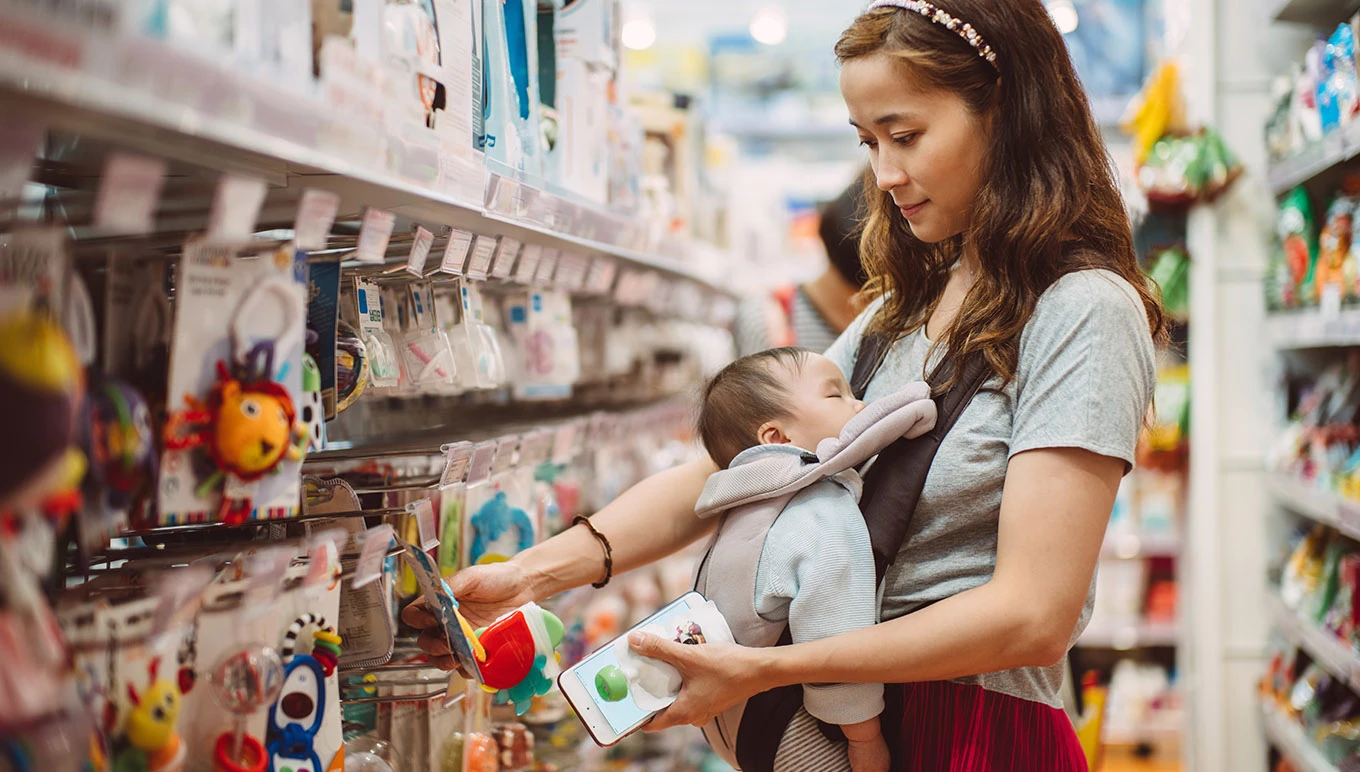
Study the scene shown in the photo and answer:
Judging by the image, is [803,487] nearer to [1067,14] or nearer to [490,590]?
[490,590]

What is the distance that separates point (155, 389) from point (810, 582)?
2.30ft

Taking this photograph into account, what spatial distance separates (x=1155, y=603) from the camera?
428cm

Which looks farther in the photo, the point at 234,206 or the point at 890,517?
the point at 890,517

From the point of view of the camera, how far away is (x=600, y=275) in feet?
6.82

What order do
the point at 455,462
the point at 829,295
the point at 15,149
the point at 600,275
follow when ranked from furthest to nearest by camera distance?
the point at 829,295, the point at 600,275, the point at 455,462, the point at 15,149

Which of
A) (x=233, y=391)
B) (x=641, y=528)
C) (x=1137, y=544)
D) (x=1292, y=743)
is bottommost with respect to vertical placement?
(x=1292, y=743)

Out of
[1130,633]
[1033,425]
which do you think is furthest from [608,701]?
[1130,633]

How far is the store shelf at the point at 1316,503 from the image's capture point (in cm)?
223

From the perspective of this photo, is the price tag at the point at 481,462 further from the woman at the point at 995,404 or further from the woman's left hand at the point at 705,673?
the woman's left hand at the point at 705,673

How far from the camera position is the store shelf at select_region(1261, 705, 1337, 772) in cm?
249

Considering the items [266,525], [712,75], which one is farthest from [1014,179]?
[712,75]

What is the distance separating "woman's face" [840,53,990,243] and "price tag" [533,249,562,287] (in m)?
0.57

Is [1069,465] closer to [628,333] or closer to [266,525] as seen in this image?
[266,525]

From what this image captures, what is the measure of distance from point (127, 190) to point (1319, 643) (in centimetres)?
256
